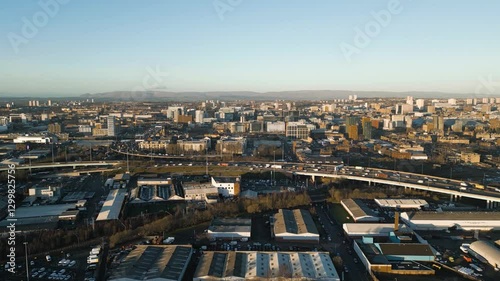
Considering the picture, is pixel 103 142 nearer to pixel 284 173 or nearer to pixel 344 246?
pixel 284 173

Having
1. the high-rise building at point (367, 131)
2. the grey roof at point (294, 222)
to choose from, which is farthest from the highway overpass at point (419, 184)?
the high-rise building at point (367, 131)

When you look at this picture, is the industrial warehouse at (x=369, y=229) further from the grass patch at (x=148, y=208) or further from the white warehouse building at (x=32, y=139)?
the white warehouse building at (x=32, y=139)

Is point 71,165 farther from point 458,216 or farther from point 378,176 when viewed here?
point 458,216

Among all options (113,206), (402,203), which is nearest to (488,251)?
(402,203)

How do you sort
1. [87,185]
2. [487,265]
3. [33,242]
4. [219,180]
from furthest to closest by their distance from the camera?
1. [87,185]
2. [219,180]
3. [33,242]
4. [487,265]

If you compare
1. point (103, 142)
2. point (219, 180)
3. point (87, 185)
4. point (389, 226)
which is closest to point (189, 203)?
point (219, 180)

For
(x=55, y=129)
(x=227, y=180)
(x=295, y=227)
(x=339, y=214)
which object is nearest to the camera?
(x=295, y=227)
